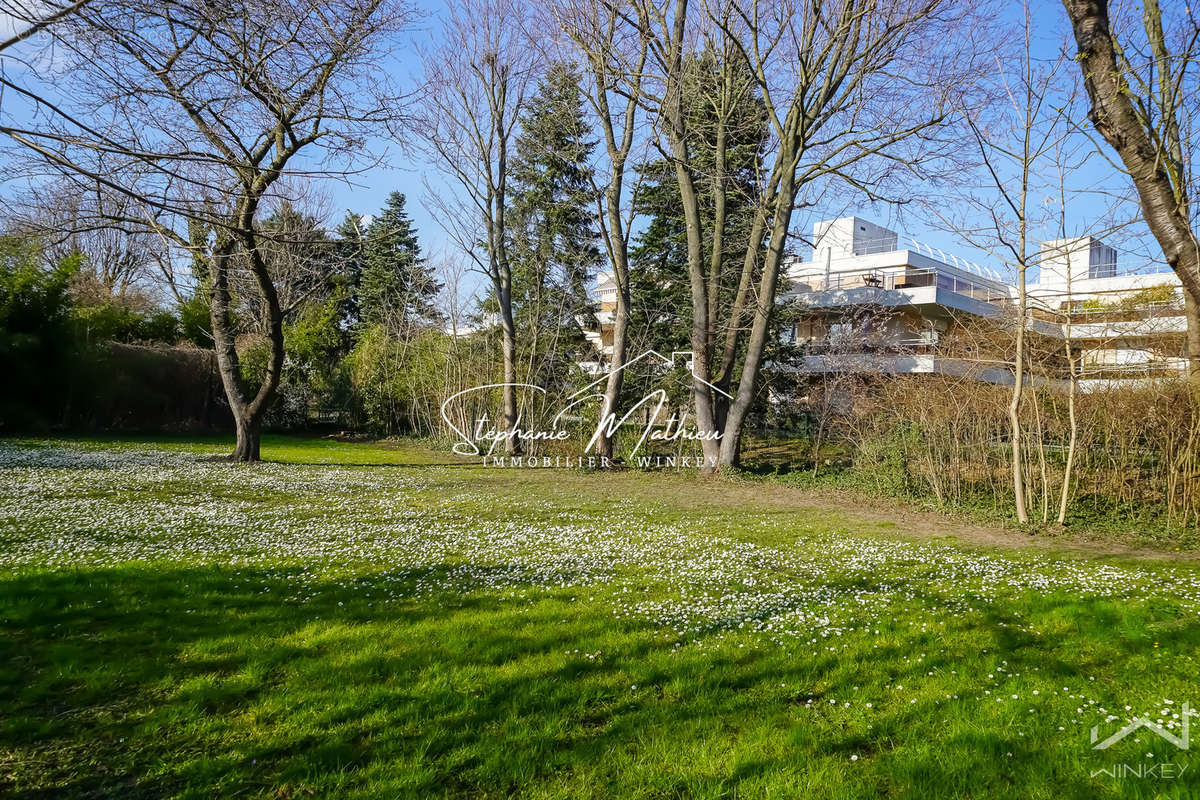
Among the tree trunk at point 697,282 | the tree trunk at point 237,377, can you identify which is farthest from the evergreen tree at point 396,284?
the tree trunk at point 697,282

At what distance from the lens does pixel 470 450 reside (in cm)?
2111

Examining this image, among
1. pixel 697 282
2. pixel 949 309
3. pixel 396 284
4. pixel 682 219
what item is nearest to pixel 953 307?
pixel 949 309

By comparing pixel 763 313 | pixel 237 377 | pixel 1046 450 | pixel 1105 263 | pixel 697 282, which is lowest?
pixel 1046 450

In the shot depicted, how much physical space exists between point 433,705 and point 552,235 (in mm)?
21057

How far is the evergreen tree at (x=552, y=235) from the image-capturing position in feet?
66.2

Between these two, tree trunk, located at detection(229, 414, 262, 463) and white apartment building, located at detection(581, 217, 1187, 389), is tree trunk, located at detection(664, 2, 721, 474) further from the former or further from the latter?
tree trunk, located at detection(229, 414, 262, 463)

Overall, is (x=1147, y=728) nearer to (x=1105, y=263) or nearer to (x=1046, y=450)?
(x=1046, y=450)

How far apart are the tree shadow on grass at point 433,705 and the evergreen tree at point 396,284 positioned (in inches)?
491

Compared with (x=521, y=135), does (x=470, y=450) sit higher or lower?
lower

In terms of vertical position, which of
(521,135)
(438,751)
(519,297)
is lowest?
(438,751)

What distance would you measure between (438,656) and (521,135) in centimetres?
2323

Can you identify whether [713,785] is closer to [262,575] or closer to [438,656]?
[438,656]

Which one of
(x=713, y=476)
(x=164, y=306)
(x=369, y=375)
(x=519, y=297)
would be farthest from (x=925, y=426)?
(x=164, y=306)

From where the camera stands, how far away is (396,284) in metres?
29.4
